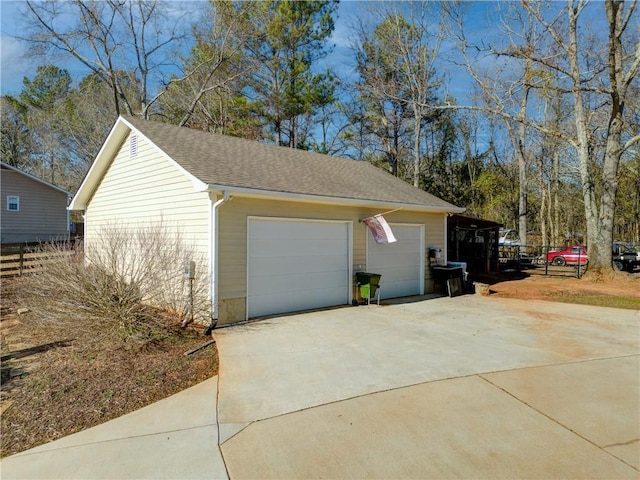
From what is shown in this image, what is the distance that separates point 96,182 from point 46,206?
42.3ft

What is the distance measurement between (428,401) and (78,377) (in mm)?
4034

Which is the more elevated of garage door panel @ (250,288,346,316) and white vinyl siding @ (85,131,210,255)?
white vinyl siding @ (85,131,210,255)

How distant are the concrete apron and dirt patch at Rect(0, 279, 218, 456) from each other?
586 mm

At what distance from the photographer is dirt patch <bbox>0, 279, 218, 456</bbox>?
11.8 ft

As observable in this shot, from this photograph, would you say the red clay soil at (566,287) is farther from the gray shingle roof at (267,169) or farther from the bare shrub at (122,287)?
the bare shrub at (122,287)

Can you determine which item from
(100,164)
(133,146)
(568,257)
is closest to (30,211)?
(100,164)

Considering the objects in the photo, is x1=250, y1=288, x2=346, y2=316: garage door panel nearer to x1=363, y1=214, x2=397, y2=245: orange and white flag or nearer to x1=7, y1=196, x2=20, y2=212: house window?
x1=363, y1=214, x2=397, y2=245: orange and white flag

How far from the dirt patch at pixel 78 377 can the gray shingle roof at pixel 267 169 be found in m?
3.03

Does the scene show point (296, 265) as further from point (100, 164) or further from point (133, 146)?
point (100, 164)

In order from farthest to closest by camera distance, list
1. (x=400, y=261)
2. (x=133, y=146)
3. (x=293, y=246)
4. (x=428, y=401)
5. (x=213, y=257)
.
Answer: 1. (x=400, y=261)
2. (x=133, y=146)
3. (x=293, y=246)
4. (x=213, y=257)
5. (x=428, y=401)

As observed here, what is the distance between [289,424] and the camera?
137 inches

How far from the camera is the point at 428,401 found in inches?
155

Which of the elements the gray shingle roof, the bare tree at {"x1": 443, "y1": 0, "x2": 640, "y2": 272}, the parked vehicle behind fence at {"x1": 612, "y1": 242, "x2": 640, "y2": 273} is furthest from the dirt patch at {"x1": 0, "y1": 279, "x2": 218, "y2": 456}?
the parked vehicle behind fence at {"x1": 612, "y1": 242, "x2": 640, "y2": 273}

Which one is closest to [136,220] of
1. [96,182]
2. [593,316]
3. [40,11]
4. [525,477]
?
[96,182]
